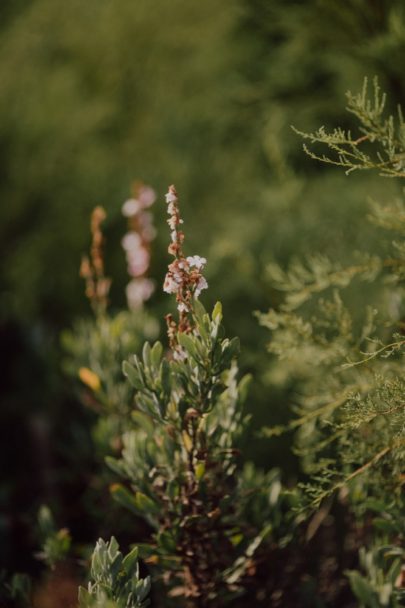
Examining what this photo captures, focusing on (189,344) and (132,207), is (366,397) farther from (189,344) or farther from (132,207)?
(132,207)

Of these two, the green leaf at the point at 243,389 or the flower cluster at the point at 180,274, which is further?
the green leaf at the point at 243,389

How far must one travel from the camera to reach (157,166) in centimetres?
387

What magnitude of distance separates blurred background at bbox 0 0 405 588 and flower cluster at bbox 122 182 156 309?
303mm

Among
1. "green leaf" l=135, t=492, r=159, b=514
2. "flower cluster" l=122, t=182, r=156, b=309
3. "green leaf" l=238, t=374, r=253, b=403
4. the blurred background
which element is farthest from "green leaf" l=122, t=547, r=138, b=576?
"flower cluster" l=122, t=182, r=156, b=309

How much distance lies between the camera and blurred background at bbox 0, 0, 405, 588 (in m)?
2.39

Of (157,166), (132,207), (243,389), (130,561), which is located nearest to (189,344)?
(243,389)

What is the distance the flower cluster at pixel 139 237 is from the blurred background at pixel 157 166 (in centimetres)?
30

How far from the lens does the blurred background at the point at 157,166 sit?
2387 mm

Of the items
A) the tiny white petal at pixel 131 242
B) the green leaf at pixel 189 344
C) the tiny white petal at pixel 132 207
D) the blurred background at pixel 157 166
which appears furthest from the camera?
the blurred background at pixel 157 166

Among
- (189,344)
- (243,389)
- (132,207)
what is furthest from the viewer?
(132,207)

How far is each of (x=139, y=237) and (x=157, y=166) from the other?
1.94m

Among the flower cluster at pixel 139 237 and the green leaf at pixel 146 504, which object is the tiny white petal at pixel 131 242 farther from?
the green leaf at pixel 146 504

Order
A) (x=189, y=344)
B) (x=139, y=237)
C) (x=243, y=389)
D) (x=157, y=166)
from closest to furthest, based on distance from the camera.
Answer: (x=189, y=344) < (x=243, y=389) < (x=139, y=237) < (x=157, y=166)

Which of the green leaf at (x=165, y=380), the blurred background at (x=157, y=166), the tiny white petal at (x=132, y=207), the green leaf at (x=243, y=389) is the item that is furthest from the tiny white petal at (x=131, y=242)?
the green leaf at (x=165, y=380)
